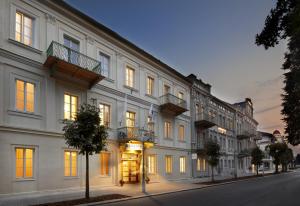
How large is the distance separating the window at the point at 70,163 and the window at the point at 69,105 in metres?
2.17

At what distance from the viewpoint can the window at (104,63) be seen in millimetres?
26328

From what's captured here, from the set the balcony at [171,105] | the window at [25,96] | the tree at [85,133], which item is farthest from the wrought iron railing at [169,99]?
the tree at [85,133]

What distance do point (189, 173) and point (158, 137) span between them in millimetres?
8333

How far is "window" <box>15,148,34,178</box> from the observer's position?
18902 millimetres

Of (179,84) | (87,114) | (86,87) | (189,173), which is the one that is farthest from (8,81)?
(189,173)

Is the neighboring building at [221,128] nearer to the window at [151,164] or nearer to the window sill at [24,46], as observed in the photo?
the window at [151,164]

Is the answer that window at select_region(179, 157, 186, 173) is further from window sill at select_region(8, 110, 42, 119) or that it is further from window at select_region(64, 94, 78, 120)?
window sill at select_region(8, 110, 42, 119)

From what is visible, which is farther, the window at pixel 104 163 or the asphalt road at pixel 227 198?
the window at pixel 104 163

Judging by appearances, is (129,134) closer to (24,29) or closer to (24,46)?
(24,46)

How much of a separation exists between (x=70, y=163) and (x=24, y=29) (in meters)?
8.14

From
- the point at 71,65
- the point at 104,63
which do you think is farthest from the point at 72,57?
the point at 104,63

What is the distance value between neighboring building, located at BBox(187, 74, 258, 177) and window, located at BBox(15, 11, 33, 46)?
76.9 feet

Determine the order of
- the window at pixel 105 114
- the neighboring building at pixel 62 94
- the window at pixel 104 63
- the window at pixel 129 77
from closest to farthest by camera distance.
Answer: the neighboring building at pixel 62 94, the window at pixel 105 114, the window at pixel 104 63, the window at pixel 129 77

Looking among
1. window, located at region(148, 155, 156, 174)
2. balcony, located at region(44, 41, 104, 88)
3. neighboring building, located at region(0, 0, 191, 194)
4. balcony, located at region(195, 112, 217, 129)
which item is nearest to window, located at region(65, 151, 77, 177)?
neighboring building, located at region(0, 0, 191, 194)
